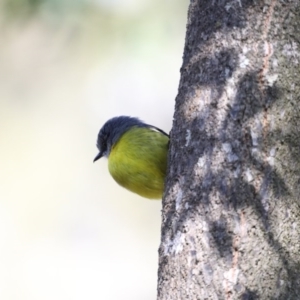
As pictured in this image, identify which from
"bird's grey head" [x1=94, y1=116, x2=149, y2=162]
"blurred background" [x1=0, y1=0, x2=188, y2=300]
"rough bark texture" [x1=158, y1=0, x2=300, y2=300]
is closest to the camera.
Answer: "rough bark texture" [x1=158, y1=0, x2=300, y2=300]

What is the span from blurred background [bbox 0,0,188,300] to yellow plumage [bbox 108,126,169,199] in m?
3.86

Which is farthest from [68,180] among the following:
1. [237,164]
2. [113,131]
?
[237,164]

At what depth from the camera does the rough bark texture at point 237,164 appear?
306 cm

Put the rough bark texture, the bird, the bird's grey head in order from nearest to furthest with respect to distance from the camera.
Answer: the rough bark texture
the bird
the bird's grey head

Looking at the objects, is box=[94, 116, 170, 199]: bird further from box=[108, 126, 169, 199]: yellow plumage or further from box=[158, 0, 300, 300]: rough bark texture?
box=[158, 0, 300, 300]: rough bark texture

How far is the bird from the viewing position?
4.89m

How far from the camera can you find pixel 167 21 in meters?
7.80

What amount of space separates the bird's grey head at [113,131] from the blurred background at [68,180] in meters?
3.08

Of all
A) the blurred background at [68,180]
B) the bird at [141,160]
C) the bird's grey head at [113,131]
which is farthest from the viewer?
the blurred background at [68,180]

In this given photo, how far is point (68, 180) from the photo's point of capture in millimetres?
12102

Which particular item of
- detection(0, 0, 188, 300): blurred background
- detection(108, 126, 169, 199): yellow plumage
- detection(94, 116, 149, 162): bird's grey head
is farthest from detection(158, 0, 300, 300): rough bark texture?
detection(0, 0, 188, 300): blurred background

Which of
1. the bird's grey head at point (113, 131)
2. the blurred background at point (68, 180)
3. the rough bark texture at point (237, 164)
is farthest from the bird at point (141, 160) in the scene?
the blurred background at point (68, 180)

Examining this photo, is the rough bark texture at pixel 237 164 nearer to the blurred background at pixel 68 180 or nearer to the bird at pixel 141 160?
the bird at pixel 141 160

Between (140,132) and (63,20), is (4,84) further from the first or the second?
(140,132)
